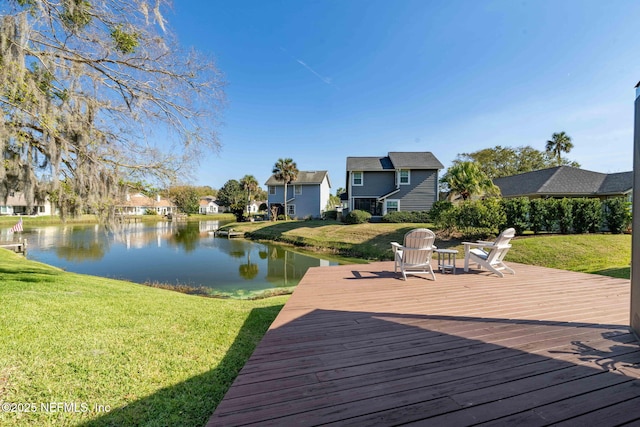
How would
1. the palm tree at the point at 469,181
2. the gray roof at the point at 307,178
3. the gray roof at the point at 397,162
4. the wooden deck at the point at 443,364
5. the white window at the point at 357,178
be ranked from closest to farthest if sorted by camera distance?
the wooden deck at the point at 443,364 → the palm tree at the point at 469,181 → the gray roof at the point at 397,162 → the white window at the point at 357,178 → the gray roof at the point at 307,178

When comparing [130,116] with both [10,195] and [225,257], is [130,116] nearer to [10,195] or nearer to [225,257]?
[10,195]

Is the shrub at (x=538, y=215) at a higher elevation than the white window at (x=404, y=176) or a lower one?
lower

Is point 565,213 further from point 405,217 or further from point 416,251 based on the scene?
point 416,251

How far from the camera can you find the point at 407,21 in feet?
30.2

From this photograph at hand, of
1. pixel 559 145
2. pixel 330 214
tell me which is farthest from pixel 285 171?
pixel 559 145

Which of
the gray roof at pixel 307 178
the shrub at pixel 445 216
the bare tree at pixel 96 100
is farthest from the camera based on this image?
the gray roof at pixel 307 178

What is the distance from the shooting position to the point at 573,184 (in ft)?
58.6

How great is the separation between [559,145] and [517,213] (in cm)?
2801

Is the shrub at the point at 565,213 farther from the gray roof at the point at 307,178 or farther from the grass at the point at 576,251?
the gray roof at the point at 307,178

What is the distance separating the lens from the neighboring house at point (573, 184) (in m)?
16.4

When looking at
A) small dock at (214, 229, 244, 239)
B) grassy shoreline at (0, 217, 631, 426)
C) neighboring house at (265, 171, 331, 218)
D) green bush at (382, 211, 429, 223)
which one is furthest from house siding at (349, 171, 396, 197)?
grassy shoreline at (0, 217, 631, 426)

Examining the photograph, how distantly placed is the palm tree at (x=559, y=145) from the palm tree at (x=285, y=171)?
3019cm

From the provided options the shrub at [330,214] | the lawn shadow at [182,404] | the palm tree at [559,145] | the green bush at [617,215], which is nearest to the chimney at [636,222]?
the lawn shadow at [182,404]

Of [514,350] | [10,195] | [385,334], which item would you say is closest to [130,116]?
[10,195]
